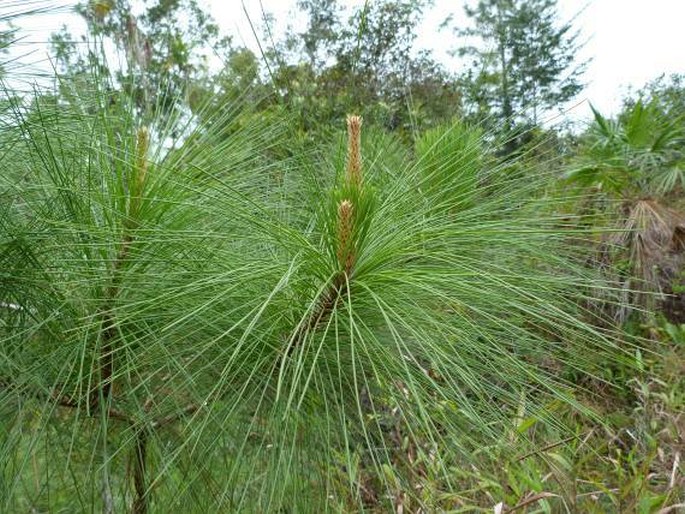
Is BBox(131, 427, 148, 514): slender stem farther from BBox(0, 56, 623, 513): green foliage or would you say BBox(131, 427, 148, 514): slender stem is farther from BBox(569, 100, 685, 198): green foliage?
BBox(569, 100, 685, 198): green foliage

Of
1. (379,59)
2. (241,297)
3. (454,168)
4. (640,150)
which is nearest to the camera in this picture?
(241,297)

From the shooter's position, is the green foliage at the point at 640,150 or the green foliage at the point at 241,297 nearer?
the green foliage at the point at 241,297

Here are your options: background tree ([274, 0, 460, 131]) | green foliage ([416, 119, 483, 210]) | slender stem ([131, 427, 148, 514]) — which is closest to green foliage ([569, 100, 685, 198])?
background tree ([274, 0, 460, 131])

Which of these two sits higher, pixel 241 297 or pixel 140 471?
pixel 241 297

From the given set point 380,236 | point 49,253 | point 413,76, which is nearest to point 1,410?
point 49,253

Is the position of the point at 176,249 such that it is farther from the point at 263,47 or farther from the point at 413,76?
the point at 413,76

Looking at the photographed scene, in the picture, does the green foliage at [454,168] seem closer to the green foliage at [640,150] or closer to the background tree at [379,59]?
the background tree at [379,59]

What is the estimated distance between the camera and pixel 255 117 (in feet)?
3.12

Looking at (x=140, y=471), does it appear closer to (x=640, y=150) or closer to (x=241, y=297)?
(x=241, y=297)

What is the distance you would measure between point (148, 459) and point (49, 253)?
354mm

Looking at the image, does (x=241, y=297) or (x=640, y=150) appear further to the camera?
(x=640, y=150)

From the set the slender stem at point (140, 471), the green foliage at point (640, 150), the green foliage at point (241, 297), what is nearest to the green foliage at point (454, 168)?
the green foliage at point (241, 297)

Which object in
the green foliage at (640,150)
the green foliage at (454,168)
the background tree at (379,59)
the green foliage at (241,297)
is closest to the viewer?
the green foliage at (241,297)

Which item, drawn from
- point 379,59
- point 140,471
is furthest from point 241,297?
point 379,59
